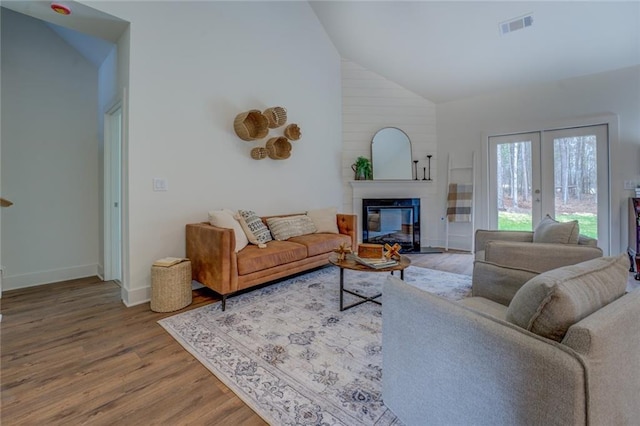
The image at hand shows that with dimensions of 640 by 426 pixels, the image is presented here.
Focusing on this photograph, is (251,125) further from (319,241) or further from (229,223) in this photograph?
(319,241)

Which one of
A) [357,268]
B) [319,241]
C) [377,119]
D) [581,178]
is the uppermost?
[377,119]

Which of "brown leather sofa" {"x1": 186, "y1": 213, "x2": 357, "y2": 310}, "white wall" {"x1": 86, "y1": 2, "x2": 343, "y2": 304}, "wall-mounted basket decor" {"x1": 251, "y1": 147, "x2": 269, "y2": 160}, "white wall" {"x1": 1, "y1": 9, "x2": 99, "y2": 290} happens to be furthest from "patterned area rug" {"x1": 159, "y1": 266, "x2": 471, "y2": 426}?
"white wall" {"x1": 1, "y1": 9, "x2": 99, "y2": 290}

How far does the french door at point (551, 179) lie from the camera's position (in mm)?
3994

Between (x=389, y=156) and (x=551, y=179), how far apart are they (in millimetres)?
2452

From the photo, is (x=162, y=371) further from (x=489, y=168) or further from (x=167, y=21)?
(x=489, y=168)

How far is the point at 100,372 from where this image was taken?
5.60ft

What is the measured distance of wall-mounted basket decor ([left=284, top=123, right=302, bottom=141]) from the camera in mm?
4047

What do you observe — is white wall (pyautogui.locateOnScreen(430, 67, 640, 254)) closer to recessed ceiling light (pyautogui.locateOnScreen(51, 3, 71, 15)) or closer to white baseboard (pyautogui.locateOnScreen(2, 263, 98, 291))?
recessed ceiling light (pyautogui.locateOnScreen(51, 3, 71, 15))

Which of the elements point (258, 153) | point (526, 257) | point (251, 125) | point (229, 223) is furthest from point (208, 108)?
point (526, 257)

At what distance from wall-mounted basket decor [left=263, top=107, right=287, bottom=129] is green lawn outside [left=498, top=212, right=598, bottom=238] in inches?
152

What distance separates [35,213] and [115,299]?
1541 millimetres

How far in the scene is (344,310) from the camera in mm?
2525

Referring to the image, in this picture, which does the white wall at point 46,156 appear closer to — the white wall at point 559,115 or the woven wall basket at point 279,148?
the woven wall basket at point 279,148

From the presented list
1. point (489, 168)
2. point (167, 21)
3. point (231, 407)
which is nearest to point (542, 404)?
point (231, 407)
